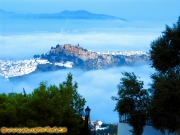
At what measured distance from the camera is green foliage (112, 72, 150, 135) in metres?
14.7

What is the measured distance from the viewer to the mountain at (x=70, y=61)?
38.0 m

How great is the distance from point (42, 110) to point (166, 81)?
4.08m

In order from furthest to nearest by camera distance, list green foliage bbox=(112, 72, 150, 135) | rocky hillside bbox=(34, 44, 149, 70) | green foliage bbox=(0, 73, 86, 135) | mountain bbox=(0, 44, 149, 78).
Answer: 1. mountain bbox=(0, 44, 149, 78)
2. rocky hillside bbox=(34, 44, 149, 70)
3. green foliage bbox=(112, 72, 150, 135)
4. green foliage bbox=(0, 73, 86, 135)

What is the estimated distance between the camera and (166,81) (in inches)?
516

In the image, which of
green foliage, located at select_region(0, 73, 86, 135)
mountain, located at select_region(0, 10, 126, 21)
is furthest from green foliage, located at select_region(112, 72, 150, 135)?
mountain, located at select_region(0, 10, 126, 21)

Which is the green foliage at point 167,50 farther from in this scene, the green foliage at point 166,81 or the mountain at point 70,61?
the mountain at point 70,61

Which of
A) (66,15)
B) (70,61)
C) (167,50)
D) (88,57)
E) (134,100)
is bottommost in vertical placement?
(134,100)

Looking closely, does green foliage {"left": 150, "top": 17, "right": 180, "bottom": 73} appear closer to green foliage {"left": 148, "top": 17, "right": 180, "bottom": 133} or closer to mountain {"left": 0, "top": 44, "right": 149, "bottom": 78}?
green foliage {"left": 148, "top": 17, "right": 180, "bottom": 133}

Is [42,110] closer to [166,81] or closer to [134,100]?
[166,81]

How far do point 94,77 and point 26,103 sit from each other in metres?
36.2

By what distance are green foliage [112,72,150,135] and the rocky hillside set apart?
69.7 ft

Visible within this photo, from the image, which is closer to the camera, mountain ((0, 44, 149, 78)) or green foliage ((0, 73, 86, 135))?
green foliage ((0, 73, 86, 135))

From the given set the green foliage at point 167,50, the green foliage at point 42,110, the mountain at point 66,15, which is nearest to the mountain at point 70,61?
the mountain at point 66,15

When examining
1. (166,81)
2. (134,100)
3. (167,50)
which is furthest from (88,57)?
(166,81)
